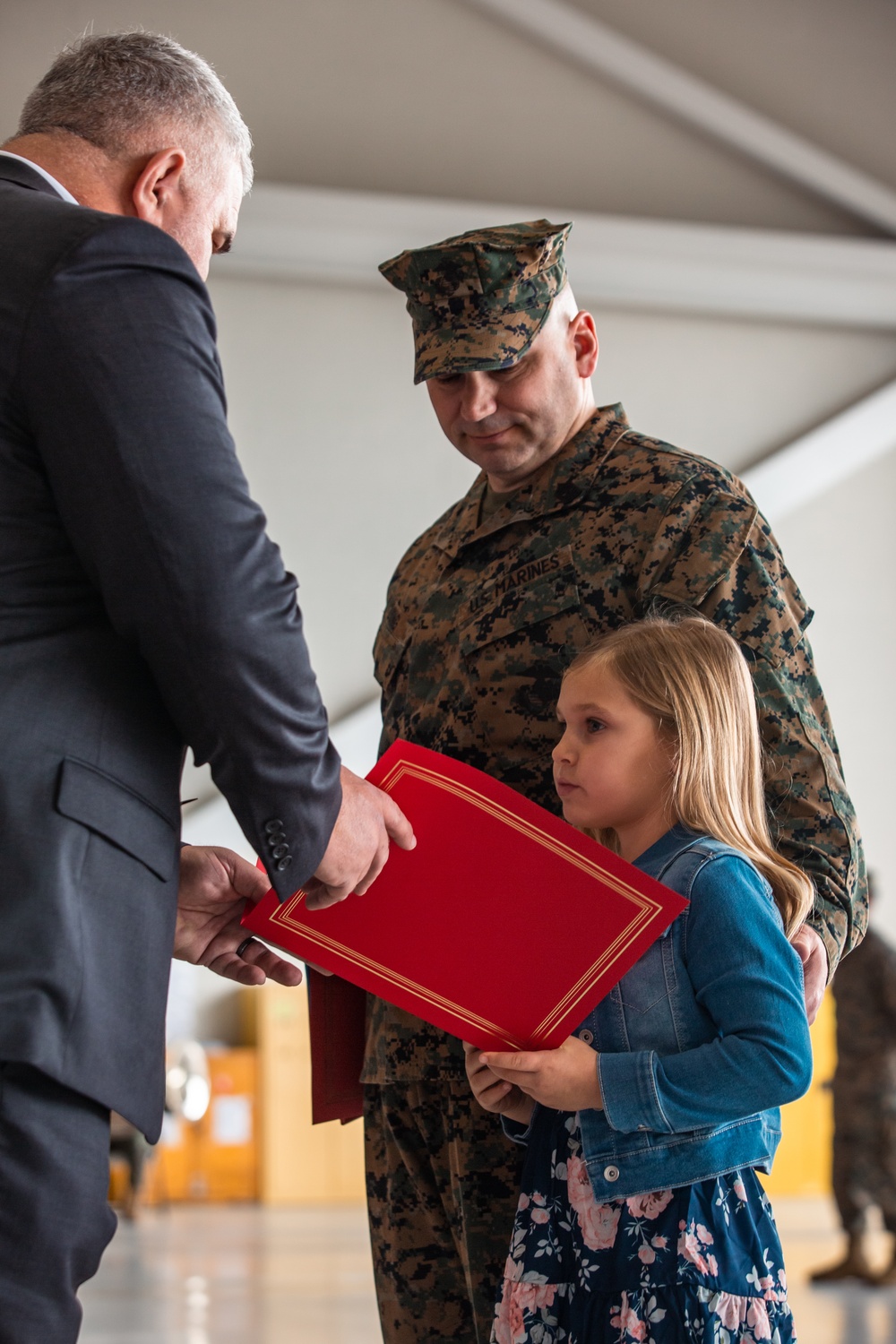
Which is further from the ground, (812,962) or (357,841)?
(357,841)

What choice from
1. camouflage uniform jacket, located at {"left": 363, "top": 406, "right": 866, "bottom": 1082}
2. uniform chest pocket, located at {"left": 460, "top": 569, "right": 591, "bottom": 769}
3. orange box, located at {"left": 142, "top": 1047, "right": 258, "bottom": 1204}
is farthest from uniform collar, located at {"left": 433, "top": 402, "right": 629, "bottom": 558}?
orange box, located at {"left": 142, "top": 1047, "right": 258, "bottom": 1204}

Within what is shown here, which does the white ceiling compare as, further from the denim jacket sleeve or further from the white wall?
the denim jacket sleeve

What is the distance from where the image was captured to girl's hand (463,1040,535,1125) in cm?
161

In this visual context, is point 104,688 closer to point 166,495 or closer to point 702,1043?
point 166,495

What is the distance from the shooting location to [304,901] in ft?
5.14

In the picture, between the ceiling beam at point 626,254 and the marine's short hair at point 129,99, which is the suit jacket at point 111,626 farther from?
the ceiling beam at point 626,254

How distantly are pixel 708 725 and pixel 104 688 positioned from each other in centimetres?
68

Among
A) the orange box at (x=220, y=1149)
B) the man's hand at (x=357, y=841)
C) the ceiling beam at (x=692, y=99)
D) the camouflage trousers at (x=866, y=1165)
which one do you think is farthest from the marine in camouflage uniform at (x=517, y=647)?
the ceiling beam at (x=692, y=99)

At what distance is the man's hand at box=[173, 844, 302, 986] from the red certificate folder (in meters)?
0.17

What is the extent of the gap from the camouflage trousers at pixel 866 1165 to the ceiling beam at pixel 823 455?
488cm

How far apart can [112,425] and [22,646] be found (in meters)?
0.21

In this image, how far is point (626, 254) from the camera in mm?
9875

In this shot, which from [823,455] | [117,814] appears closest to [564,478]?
[117,814]

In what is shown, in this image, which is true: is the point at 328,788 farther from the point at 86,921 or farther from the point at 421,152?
Answer: the point at 421,152
